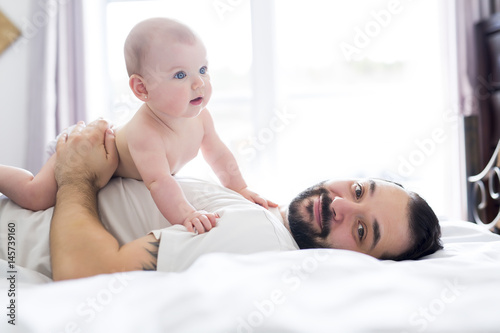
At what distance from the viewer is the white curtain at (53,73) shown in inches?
143

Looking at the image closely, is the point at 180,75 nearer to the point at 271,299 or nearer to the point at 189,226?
the point at 189,226

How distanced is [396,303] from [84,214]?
0.80 meters

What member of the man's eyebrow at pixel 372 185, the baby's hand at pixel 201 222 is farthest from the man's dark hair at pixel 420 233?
the baby's hand at pixel 201 222

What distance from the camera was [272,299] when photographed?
0.77 meters

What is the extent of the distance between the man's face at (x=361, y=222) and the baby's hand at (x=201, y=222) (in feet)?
1.06

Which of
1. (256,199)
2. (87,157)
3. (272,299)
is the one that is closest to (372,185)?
(256,199)

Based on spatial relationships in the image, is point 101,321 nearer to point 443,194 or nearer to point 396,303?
point 396,303

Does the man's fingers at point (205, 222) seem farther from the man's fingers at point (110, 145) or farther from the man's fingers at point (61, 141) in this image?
the man's fingers at point (61, 141)

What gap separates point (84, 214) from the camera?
1.22 m

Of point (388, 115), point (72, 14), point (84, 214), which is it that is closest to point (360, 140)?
point (388, 115)

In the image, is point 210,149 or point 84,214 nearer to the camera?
point 84,214

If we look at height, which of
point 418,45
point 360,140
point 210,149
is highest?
point 418,45

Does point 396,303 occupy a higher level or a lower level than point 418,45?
lower

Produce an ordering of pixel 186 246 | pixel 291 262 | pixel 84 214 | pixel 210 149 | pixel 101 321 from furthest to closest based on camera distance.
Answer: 1. pixel 210 149
2. pixel 84 214
3. pixel 186 246
4. pixel 291 262
5. pixel 101 321
